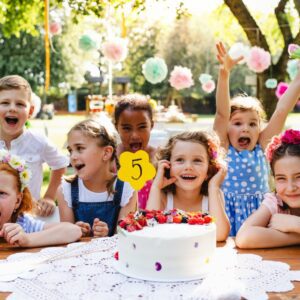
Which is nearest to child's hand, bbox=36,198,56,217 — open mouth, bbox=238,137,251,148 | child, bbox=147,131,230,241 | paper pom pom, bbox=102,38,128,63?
child, bbox=147,131,230,241

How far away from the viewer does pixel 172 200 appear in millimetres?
2244

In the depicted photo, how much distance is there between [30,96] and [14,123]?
0.63 feet

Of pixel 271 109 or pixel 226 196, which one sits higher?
→ pixel 271 109

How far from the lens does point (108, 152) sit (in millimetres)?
2434

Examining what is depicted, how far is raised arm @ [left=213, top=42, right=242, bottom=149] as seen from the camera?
2.76 meters

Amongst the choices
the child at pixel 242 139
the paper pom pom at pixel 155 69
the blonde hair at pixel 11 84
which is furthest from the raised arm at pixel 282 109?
the paper pom pom at pixel 155 69

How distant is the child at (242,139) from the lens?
2805 millimetres

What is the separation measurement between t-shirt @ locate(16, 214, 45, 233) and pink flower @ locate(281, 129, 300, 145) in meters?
0.99

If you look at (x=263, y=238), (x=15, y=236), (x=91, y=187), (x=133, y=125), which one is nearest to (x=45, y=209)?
(x=91, y=187)

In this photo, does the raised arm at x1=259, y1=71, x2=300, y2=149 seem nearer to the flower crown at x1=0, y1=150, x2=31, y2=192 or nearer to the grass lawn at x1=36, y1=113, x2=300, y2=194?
the grass lawn at x1=36, y1=113, x2=300, y2=194

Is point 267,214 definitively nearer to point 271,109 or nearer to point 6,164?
point 6,164

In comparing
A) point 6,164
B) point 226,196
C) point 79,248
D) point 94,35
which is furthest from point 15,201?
point 94,35

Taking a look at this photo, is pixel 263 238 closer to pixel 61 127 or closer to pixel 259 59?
pixel 259 59

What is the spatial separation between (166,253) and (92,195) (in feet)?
3.58
